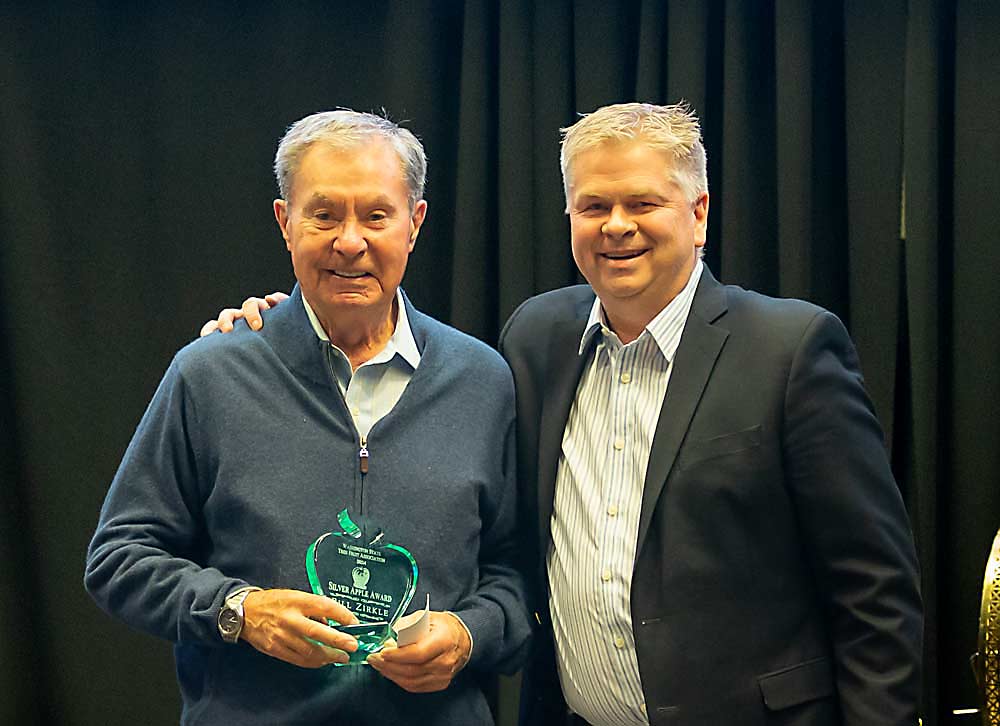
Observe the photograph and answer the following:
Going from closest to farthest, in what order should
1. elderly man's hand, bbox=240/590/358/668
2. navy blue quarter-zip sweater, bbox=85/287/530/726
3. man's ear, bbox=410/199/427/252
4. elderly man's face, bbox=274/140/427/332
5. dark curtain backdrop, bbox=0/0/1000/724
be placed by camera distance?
1. elderly man's hand, bbox=240/590/358/668
2. navy blue quarter-zip sweater, bbox=85/287/530/726
3. elderly man's face, bbox=274/140/427/332
4. man's ear, bbox=410/199/427/252
5. dark curtain backdrop, bbox=0/0/1000/724

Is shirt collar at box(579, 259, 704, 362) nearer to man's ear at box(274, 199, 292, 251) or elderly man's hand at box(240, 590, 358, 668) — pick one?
man's ear at box(274, 199, 292, 251)

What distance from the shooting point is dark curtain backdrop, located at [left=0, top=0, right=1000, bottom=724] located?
3145 mm

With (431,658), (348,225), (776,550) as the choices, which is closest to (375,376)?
(348,225)

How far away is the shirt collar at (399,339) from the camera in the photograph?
6.61 ft

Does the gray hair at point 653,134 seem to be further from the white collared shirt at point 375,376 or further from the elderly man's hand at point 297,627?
the elderly man's hand at point 297,627

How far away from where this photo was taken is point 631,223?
195 cm

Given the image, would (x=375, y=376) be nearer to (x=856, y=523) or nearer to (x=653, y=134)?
(x=653, y=134)

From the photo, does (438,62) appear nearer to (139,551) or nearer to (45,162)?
(45,162)

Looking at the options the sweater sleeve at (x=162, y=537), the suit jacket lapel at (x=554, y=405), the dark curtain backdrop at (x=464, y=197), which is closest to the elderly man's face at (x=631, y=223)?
the suit jacket lapel at (x=554, y=405)

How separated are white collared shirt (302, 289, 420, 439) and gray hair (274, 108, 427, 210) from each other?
0.79ft

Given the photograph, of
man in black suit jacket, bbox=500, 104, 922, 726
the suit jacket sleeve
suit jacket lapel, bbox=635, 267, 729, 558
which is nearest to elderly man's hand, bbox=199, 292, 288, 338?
man in black suit jacket, bbox=500, 104, 922, 726

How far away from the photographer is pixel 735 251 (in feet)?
10.5

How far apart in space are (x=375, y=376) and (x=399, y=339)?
0.08 meters

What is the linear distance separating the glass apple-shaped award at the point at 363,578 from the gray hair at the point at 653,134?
0.73 m
